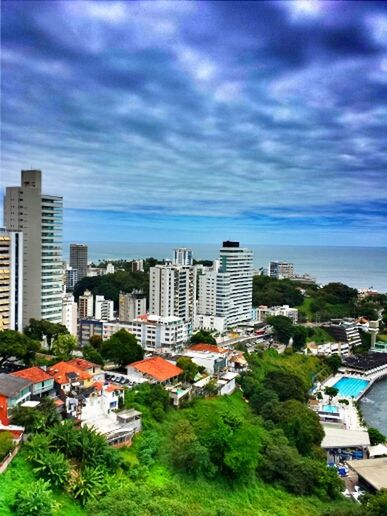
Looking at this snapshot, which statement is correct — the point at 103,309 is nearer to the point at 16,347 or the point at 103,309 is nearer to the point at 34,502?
the point at 16,347

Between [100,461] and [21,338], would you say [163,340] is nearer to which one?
[21,338]

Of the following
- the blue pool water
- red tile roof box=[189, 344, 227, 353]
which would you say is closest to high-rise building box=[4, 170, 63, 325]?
red tile roof box=[189, 344, 227, 353]

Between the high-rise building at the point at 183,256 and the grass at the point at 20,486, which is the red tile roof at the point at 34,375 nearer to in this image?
the grass at the point at 20,486

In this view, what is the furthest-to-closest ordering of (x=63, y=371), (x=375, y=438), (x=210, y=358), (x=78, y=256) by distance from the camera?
(x=78, y=256) → (x=210, y=358) → (x=375, y=438) → (x=63, y=371)

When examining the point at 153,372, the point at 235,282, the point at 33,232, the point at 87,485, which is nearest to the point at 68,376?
the point at 153,372

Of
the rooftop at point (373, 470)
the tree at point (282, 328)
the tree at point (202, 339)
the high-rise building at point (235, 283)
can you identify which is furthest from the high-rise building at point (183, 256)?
the rooftop at point (373, 470)

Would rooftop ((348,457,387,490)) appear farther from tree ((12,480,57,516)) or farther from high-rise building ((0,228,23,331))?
high-rise building ((0,228,23,331))
